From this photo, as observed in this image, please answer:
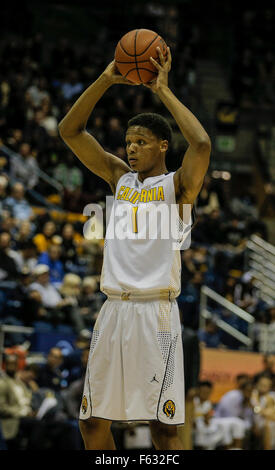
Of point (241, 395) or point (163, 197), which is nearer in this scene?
point (163, 197)

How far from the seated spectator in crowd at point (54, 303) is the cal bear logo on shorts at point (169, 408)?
6429 mm

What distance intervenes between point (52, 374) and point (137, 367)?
5473mm

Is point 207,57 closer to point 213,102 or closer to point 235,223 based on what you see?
point 213,102

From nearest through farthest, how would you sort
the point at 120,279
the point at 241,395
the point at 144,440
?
the point at 120,279 → the point at 144,440 → the point at 241,395

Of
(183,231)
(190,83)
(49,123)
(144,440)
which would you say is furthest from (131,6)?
(183,231)

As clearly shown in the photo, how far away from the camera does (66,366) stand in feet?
30.0

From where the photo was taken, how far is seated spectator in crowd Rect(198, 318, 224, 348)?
38.9 ft

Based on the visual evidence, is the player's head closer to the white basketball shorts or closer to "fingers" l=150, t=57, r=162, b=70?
"fingers" l=150, t=57, r=162, b=70

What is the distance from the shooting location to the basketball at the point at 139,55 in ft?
13.2

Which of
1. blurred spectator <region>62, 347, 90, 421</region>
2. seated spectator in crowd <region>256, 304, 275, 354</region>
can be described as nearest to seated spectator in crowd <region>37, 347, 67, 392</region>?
blurred spectator <region>62, 347, 90, 421</region>

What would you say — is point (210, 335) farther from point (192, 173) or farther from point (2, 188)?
point (192, 173)

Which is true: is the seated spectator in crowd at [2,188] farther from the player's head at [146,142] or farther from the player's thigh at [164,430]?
the player's thigh at [164,430]

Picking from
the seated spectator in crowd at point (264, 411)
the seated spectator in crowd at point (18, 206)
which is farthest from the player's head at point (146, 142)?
the seated spectator in crowd at point (18, 206)

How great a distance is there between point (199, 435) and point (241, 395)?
3.90 ft
